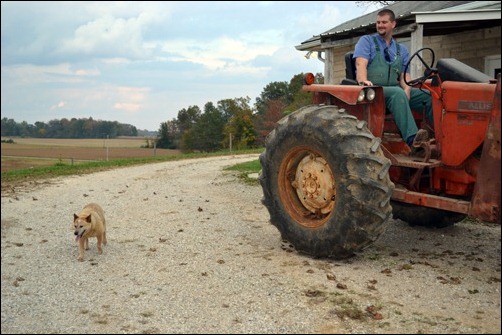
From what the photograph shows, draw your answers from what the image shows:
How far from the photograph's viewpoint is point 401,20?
39.5 ft

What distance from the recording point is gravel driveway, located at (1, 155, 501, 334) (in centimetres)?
345

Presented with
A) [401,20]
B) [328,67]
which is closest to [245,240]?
[401,20]

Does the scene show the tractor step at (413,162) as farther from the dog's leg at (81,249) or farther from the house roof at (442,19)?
the house roof at (442,19)

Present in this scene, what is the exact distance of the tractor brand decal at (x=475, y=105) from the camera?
13.7 feet

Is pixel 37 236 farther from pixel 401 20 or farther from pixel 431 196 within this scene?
pixel 401 20

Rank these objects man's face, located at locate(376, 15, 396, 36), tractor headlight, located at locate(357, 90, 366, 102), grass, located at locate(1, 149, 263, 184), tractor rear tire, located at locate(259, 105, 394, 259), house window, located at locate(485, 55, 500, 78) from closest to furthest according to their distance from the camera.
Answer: tractor rear tire, located at locate(259, 105, 394, 259), tractor headlight, located at locate(357, 90, 366, 102), man's face, located at locate(376, 15, 396, 36), house window, located at locate(485, 55, 500, 78), grass, located at locate(1, 149, 263, 184)

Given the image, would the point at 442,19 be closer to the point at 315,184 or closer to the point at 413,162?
the point at 413,162

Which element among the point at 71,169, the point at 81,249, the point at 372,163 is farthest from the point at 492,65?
the point at 71,169

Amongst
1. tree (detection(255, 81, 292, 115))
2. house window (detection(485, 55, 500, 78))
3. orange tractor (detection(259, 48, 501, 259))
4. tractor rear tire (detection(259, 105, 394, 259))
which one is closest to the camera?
orange tractor (detection(259, 48, 501, 259))

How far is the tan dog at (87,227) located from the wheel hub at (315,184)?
2.09 m

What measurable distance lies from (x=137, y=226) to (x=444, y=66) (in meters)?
4.22

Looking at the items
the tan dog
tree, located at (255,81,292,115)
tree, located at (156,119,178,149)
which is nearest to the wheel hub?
the tan dog

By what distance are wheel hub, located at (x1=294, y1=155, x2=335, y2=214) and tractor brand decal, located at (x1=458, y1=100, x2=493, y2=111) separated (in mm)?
1280

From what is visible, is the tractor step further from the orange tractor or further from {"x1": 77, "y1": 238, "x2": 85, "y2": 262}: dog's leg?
{"x1": 77, "y1": 238, "x2": 85, "y2": 262}: dog's leg
